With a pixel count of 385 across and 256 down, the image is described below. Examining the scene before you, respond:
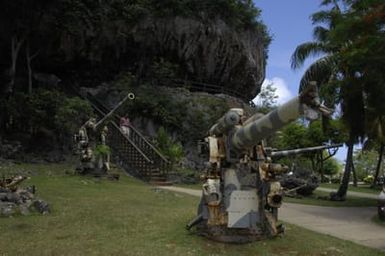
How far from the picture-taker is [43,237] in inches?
352

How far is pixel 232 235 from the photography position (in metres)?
9.23

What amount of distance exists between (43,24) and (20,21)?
5.60 feet

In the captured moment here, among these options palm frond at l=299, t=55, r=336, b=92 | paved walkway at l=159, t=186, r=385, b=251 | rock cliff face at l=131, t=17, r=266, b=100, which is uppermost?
rock cliff face at l=131, t=17, r=266, b=100

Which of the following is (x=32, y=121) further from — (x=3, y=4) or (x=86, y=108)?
(x=3, y=4)

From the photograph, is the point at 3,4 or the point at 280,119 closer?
the point at 280,119

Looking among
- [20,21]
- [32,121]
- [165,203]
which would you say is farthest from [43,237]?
[20,21]

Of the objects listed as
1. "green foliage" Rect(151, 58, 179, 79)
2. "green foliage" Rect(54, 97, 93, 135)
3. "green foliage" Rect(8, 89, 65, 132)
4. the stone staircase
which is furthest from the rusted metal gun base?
"green foliage" Rect(151, 58, 179, 79)

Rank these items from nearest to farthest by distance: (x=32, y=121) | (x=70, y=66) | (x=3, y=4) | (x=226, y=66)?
(x=32, y=121) < (x=3, y=4) < (x=70, y=66) < (x=226, y=66)

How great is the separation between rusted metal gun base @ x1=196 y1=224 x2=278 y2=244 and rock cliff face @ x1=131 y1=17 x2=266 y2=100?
25912mm

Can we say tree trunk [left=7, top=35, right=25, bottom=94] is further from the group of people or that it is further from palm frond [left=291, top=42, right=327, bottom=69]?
palm frond [left=291, top=42, right=327, bottom=69]

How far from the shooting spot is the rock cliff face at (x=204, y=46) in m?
34.1

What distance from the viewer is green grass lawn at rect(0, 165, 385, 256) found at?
27.6ft

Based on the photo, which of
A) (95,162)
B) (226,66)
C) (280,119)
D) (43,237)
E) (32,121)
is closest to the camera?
(280,119)

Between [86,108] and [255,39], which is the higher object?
[255,39]
